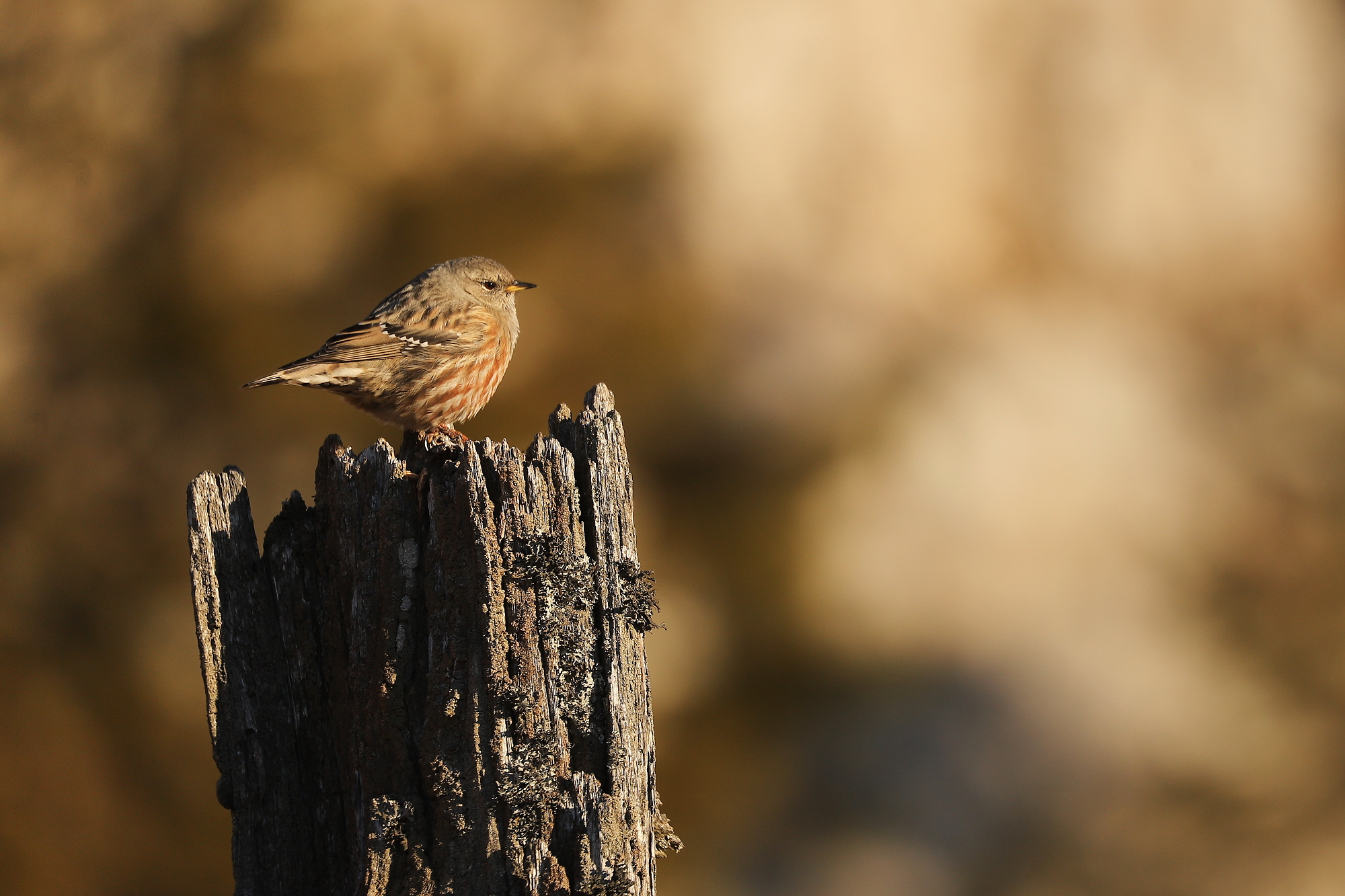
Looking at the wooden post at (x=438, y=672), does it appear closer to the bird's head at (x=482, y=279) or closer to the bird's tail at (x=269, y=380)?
the bird's tail at (x=269, y=380)

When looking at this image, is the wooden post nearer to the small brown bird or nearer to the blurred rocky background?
the small brown bird

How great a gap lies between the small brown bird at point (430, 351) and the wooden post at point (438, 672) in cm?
256

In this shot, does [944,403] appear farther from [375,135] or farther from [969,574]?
[375,135]

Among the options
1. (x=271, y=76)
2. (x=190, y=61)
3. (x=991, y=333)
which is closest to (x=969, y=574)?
(x=991, y=333)

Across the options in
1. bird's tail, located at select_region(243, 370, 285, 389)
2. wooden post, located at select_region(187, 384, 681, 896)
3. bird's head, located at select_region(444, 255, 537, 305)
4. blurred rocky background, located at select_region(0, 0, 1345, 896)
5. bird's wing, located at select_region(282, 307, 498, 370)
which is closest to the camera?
wooden post, located at select_region(187, 384, 681, 896)

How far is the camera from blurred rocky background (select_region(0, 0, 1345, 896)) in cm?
731

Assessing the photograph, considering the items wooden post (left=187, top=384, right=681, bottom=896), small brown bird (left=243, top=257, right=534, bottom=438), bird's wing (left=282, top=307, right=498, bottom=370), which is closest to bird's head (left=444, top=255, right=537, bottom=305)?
small brown bird (left=243, top=257, right=534, bottom=438)

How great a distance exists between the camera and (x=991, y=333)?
855 centimetres

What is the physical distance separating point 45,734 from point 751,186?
6.35 meters

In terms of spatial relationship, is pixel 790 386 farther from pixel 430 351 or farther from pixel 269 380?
pixel 269 380

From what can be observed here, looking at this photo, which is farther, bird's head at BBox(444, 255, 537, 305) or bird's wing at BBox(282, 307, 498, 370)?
bird's head at BBox(444, 255, 537, 305)

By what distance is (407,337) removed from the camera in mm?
6492

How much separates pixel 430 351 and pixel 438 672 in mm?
3591

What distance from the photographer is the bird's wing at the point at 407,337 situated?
Answer: 6.08 meters
